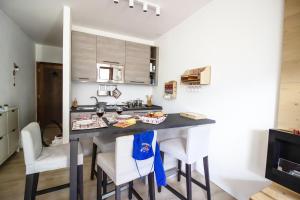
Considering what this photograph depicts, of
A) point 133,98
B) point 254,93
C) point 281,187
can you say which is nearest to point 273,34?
point 254,93

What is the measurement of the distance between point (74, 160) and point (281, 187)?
170 cm

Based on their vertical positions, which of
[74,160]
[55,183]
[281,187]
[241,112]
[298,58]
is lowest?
[55,183]

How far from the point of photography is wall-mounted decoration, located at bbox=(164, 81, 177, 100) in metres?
2.95

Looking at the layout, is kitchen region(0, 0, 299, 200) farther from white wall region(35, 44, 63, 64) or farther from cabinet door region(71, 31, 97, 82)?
white wall region(35, 44, 63, 64)

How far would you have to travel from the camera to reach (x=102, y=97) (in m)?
3.43

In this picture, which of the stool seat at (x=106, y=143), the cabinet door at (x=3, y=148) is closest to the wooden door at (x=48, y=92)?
the cabinet door at (x=3, y=148)

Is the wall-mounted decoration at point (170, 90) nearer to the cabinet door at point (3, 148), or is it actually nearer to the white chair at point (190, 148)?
the white chair at point (190, 148)

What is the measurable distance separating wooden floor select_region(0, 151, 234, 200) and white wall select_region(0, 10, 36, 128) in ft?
3.68

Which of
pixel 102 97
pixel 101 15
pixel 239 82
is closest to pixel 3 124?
pixel 102 97

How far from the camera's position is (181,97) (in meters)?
2.81

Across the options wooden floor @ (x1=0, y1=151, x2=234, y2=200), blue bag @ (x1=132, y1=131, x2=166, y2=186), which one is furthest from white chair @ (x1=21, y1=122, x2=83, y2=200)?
blue bag @ (x1=132, y1=131, x2=166, y2=186)

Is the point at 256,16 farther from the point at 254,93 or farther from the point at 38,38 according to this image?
the point at 38,38

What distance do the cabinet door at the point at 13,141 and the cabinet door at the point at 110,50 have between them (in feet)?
6.29

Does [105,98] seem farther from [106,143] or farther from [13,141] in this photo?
[106,143]
